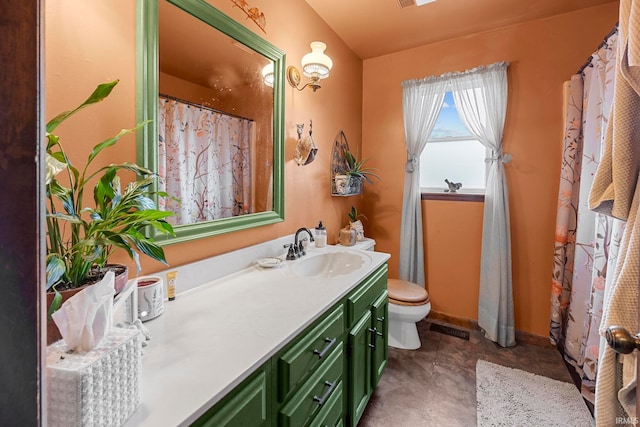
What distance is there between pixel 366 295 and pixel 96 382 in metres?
1.15

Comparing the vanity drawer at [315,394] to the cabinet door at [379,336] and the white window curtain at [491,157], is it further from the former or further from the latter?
the white window curtain at [491,157]

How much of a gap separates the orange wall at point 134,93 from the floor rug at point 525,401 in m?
1.43

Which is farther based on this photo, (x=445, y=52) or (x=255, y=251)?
(x=445, y=52)

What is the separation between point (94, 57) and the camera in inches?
35.7

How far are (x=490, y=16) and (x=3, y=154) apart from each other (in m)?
2.74

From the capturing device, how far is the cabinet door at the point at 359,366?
4.30 feet

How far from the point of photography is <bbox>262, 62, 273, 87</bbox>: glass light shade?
1.59m

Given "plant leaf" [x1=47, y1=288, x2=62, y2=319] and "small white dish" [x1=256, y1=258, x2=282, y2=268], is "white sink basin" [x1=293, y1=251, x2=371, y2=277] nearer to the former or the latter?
"small white dish" [x1=256, y1=258, x2=282, y2=268]

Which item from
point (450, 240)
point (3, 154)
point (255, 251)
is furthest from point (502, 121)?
point (3, 154)

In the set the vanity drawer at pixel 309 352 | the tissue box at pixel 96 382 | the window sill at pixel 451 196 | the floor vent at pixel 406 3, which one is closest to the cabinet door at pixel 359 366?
the vanity drawer at pixel 309 352

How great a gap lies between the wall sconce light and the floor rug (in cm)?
215

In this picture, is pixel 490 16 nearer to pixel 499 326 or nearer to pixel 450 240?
pixel 450 240

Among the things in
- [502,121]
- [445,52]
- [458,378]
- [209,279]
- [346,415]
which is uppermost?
[445,52]

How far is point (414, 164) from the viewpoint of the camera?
253cm
